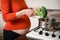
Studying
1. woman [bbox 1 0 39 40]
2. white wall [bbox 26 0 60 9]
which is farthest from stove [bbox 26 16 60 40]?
white wall [bbox 26 0 60 9]

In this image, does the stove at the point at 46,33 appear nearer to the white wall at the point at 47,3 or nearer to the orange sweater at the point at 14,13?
the orange sweater at the point at 14,13

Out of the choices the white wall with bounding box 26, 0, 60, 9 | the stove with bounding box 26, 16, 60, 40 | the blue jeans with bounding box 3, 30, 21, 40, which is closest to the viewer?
the stove with bounding box 26, 16, 60, 40

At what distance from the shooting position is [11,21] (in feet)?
3.85

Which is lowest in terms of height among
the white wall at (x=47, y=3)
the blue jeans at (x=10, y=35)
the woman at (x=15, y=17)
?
the blue jeans at (x=10, y=35)

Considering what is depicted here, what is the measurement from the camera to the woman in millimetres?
1108

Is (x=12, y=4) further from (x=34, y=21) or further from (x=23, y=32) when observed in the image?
(x=34, y=21)

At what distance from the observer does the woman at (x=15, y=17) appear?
3.64 ft

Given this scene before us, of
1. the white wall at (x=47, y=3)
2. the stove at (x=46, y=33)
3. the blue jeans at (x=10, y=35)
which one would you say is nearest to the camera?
the stove at (x=46, y=33)

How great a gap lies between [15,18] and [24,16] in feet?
0.37

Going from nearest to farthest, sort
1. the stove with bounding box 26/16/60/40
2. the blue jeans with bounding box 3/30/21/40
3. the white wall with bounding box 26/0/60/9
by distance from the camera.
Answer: the stove with bounding box 26/16/60/40, the blue jeans with bounding box 3/30/21/40, the white wall with bounding box 26/0/60/9

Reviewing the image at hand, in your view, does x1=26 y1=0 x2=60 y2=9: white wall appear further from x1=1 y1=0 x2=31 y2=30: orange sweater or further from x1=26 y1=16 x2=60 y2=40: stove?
x1=1 y1=0 x2=31 y2=30: orange sweater

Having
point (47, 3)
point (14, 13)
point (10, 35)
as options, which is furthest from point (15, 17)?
point (47, 3)

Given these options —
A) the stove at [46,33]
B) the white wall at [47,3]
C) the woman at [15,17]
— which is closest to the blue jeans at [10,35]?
the woman at [15,17]

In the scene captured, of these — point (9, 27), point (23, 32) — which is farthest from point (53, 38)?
point (9, 27)
